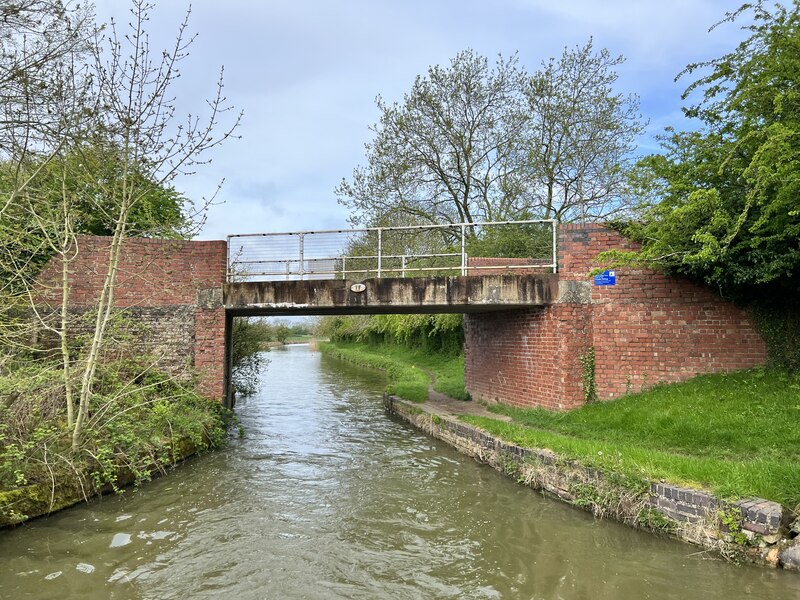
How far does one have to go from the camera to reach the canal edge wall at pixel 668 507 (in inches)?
197

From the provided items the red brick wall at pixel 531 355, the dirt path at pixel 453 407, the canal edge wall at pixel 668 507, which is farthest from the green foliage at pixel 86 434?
the red brick wall at pixel 531 355

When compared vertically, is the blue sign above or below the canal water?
above

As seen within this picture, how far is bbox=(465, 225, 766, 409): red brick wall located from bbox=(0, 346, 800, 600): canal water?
262cm

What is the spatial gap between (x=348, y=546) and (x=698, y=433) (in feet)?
16.1

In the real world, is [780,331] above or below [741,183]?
below

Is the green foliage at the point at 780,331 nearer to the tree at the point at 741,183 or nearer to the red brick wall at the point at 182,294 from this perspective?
the tree at the point at 741,183

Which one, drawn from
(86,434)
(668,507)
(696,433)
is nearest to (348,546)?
(668,507)

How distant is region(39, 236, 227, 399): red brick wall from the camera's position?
420 inches

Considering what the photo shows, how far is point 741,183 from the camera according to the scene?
27.1ft

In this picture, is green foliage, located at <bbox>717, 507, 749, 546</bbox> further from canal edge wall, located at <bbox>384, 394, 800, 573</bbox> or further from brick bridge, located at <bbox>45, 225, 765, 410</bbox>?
brick bridge, located at <bbox>45, 225, 765, 410</bbox>

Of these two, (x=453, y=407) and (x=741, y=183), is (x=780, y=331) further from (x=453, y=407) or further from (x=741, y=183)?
(x=453, y=407)

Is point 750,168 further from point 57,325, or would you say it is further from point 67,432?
point 57,325

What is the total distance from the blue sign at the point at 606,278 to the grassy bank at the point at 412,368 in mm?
5572

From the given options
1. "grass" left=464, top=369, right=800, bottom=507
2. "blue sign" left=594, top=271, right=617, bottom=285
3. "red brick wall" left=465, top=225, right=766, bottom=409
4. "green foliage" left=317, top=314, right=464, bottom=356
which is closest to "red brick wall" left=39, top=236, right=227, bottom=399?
"grass" left=464, top=369, right=800, bottom=507
